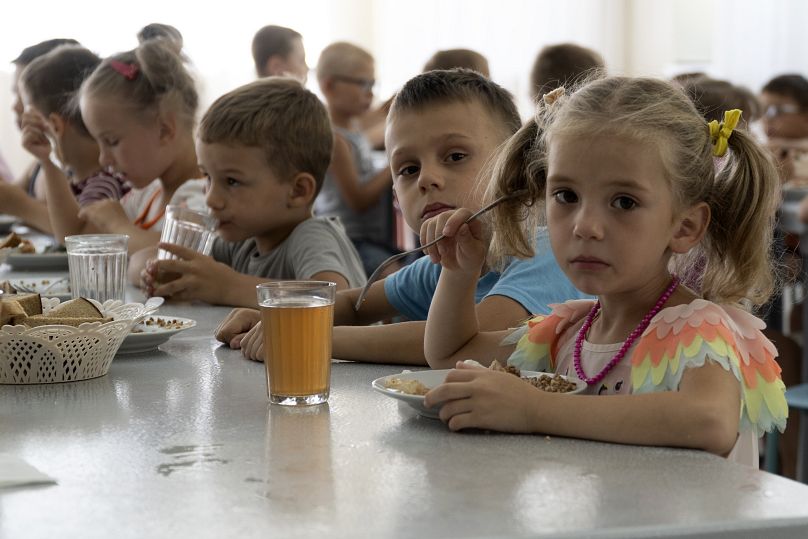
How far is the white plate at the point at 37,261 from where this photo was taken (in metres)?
2.33

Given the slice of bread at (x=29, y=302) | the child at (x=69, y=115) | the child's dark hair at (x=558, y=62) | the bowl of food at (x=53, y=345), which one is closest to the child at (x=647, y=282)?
the bowl of food at (x=53, y=345)

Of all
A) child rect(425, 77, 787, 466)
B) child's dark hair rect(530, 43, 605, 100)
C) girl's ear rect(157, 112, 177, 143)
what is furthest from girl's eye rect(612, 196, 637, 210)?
child's dark hair rect(530, 43, 605, 100)

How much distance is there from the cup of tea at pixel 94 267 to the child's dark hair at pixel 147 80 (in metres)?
0.99

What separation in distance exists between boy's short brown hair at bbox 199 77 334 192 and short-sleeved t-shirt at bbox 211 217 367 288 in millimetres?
104

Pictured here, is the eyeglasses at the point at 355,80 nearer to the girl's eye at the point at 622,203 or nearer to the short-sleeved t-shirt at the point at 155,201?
the short-sleeved t-shirt at the point at 155,201

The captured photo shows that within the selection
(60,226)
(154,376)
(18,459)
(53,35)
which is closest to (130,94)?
(60,226)

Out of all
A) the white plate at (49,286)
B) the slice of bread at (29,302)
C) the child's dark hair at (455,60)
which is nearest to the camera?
the slice of bread at (29,302)

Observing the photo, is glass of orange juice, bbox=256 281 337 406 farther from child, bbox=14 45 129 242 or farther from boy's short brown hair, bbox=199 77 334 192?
child, bbox=14 45 129 242

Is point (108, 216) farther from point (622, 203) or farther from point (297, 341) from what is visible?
point (622, 203)

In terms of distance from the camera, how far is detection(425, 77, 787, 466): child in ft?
3.02

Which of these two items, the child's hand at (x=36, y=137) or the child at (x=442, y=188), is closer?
the child at (x=442, y=188)

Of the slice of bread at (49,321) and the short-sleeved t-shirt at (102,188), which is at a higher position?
the slice of bread at (49,321)

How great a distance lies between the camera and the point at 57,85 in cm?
302

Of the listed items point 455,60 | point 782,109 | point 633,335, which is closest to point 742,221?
point 633,335
